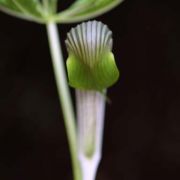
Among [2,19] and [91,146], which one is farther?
[2,19]

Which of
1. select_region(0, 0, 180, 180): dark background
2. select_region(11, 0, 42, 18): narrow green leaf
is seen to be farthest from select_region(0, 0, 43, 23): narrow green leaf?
select_region(0, 0, 180, 180): dark background

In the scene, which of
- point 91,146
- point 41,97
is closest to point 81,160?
point 91,146

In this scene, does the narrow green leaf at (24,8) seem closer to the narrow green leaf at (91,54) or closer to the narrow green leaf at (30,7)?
the narrow green leaf at (30,7)

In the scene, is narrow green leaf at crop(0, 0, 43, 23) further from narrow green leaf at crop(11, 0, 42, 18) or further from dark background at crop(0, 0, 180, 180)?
dark background at crop(0, 0, 180, 180)

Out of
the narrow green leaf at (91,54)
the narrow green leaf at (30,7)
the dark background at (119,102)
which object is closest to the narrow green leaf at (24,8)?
the narrow green leaf at (30,7)

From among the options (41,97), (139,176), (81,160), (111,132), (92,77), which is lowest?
(139,176)

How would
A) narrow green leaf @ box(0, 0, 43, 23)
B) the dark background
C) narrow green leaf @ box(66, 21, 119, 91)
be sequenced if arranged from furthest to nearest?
the dark background, narrow green leaf @ box(0, 0, 43, 23), narrow green leaf @ box(66, 21, 119, 91)

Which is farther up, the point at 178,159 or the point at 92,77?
the point at 92,77

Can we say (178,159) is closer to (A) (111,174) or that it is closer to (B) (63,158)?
(A) (111,174)
